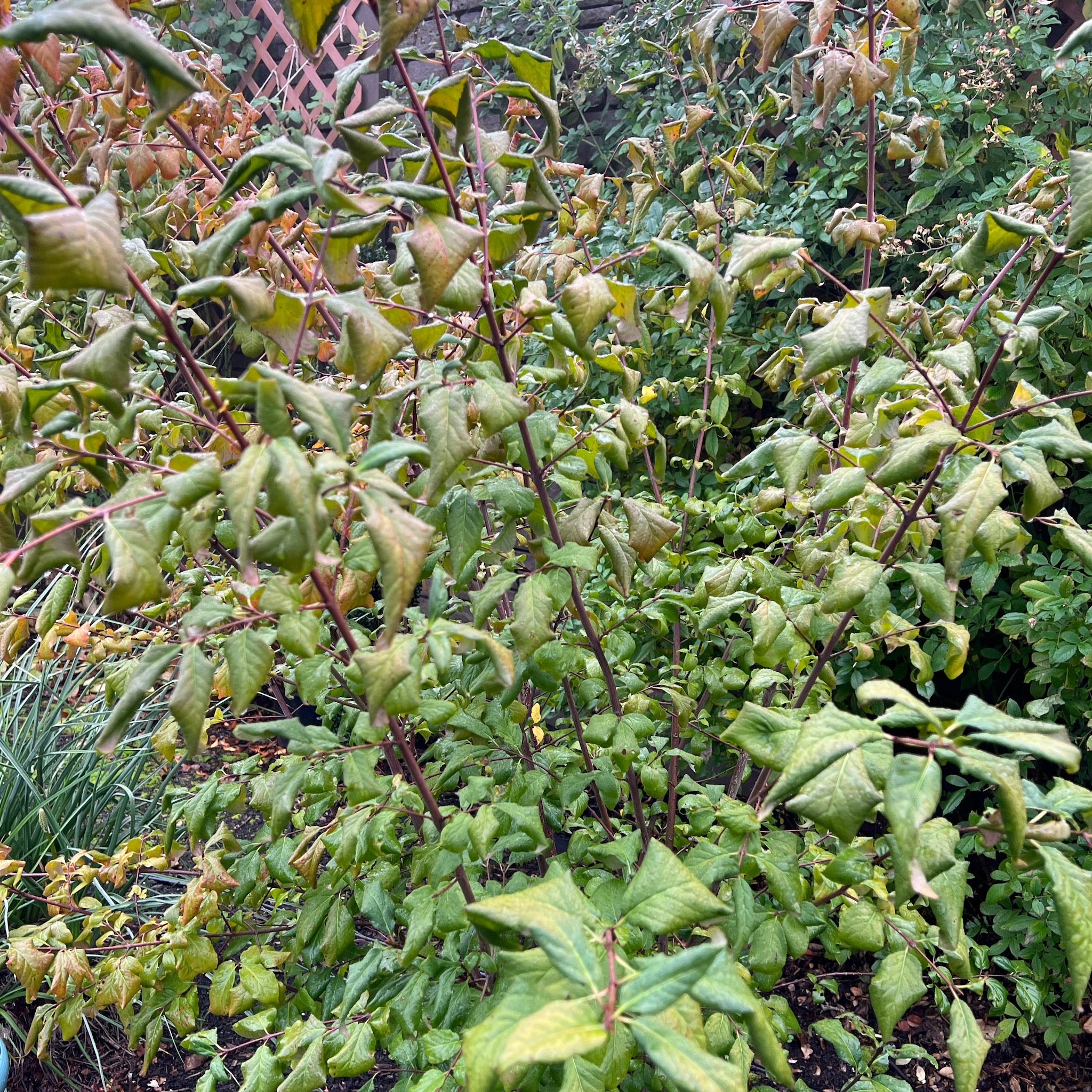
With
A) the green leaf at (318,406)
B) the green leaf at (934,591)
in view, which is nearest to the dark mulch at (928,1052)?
the green leaf at (934,591)

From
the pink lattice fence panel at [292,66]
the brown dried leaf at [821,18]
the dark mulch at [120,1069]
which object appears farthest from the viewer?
the pink lattice fence panel at [292,66]

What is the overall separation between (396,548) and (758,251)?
2.22ft

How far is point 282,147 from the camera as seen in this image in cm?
92

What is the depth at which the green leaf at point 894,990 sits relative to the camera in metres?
1.13

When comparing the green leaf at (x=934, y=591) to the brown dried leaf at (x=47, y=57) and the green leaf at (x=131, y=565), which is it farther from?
the brown dried leaf at (x=47, y=57)

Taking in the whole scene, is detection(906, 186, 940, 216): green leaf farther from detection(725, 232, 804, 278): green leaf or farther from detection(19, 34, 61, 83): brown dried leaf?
detection(19, 34, 61, 83): brown dried leaf

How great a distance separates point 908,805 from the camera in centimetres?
74

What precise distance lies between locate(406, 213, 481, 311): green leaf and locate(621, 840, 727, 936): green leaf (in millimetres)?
669

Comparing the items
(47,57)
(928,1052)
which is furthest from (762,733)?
(928,1052)

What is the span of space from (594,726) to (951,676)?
0.60 metres

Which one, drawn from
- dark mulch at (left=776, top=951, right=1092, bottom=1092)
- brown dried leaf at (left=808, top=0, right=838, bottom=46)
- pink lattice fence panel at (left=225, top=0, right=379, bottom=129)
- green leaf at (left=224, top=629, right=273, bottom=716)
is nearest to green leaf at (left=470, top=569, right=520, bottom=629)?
green leaf at (left=224, top=629, right=273, bottom=716)

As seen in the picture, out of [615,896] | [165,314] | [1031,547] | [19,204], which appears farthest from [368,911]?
[1031,547]

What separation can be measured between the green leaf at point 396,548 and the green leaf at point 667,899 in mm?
418

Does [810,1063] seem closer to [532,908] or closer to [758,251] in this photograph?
[532,908]
